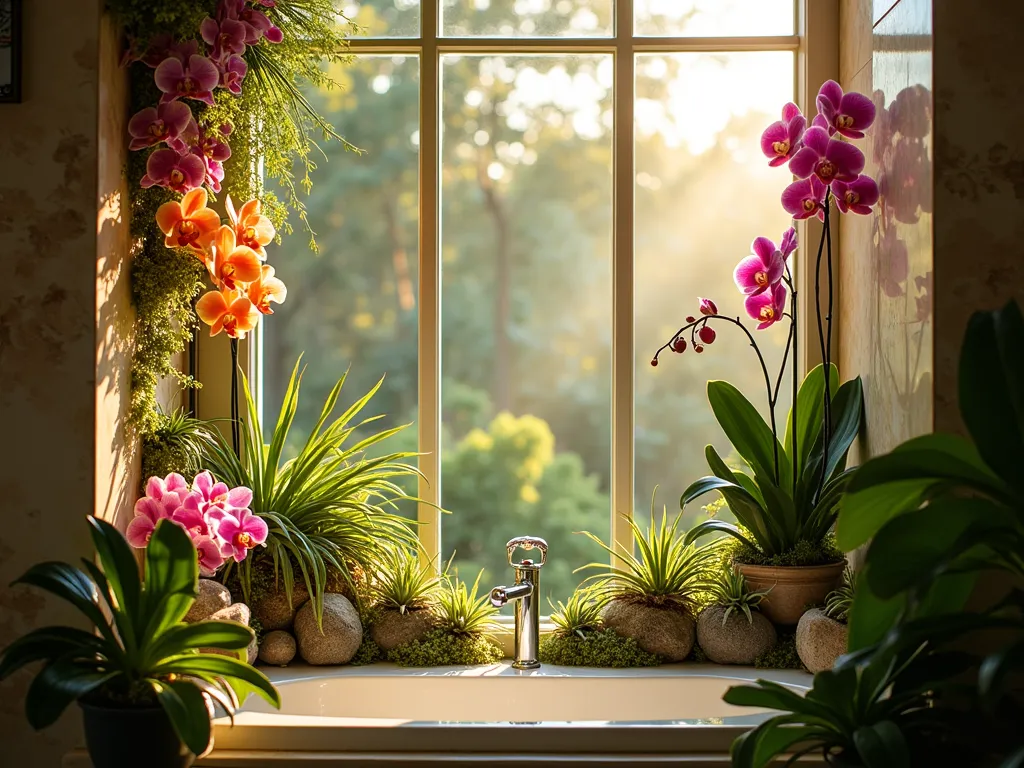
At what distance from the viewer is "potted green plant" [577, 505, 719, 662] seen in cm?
265

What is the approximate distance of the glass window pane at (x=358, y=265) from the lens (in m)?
6.55

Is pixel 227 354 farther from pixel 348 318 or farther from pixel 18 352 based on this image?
pixel 348 318

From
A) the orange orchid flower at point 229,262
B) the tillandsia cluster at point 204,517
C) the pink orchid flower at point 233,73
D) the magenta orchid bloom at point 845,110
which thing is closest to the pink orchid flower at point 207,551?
the tillandsia cluster at point 204,517

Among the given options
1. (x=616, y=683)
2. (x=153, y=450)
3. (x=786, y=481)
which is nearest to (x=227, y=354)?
(x=153, y=450)

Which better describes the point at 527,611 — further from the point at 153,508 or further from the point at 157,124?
the point at 157,124

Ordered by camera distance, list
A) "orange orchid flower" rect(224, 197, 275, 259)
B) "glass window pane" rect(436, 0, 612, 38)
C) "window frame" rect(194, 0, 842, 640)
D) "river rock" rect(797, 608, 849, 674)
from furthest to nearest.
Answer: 1. "glass window pane" rect(436, 0, 612, 38)
2. "window frame" rect(194, 0, 842, 640)
3. "orange orchid flower" rect(224, 197, 275, 259)
4. "river rock" rect(797, 608, 849, 674)

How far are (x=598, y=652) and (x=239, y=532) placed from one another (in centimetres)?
103

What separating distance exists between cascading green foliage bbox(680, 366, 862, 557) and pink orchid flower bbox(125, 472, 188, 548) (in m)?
1.26

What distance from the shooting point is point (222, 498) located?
231cm

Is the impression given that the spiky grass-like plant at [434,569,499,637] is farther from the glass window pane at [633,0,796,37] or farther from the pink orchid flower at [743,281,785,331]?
the glass window pane at [633,0,796,37]

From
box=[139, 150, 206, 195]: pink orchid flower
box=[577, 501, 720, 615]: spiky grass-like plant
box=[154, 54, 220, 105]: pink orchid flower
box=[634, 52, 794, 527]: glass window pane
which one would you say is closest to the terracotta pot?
box=[577, 501, 720, 615]: spiky grass-like plant

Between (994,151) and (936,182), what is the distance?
5.3 inches

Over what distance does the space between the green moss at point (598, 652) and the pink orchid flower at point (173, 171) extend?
5.11ft

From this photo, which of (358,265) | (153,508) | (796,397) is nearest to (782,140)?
(796,397)
